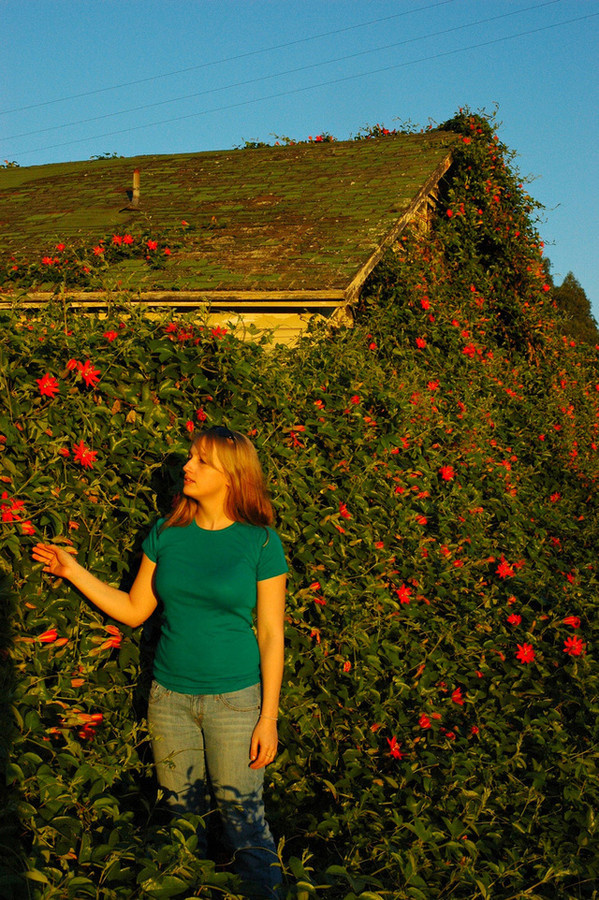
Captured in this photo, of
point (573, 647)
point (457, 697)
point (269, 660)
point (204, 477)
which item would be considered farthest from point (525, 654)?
point (204, 477)

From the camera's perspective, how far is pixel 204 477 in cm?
286

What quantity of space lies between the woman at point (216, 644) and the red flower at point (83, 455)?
1.25 ft

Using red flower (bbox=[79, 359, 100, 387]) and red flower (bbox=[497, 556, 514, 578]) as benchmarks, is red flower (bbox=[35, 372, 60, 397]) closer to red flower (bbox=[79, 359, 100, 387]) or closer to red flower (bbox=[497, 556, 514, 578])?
red flower (bbox=[79, 359, 100, 387])

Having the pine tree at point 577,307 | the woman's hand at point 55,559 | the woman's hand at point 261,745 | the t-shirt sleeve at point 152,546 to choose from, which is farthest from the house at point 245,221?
the pine tree at point 577,307

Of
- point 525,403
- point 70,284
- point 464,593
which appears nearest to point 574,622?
point 464,593

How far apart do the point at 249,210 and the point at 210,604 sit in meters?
9.45

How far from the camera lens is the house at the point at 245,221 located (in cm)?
881

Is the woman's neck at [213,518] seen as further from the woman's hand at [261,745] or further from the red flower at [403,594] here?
the red flower at [403,594]

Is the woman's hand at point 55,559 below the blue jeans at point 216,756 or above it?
above

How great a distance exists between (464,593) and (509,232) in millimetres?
8540

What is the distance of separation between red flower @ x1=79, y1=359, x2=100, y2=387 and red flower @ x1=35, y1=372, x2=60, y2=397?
5.5 inches

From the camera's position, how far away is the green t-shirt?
2770 millimetres

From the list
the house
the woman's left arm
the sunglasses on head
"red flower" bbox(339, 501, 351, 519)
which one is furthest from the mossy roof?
the woman's left arm

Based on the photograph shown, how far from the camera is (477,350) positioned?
10156mm
